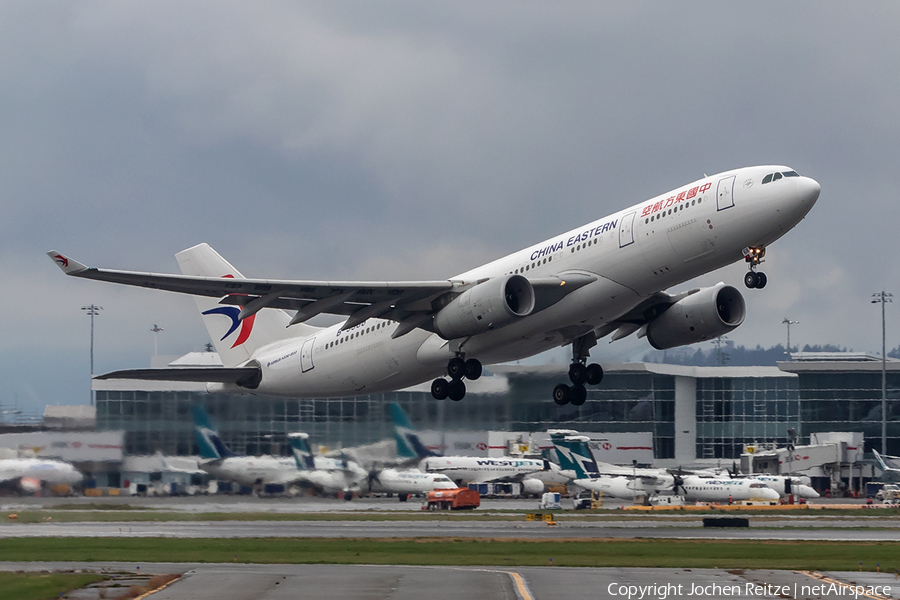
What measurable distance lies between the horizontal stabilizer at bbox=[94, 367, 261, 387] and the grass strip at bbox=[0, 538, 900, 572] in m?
5.80

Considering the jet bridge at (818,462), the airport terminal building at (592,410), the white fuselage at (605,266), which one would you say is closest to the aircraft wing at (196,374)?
the airport terminal building at (592,410)

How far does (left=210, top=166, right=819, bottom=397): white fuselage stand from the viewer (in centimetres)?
2994

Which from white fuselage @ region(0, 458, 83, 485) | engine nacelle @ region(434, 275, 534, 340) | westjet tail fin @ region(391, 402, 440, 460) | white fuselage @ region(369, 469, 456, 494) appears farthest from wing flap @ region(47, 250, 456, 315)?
white fuselage @ region(369, 469, 456, 494)

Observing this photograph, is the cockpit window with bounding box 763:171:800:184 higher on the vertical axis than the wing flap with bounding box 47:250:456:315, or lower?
higher

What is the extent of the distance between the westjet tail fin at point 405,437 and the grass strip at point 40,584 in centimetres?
2070

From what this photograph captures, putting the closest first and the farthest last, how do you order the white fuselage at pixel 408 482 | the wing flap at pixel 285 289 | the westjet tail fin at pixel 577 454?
the wing flap at pixel 285 289 → the white fuselage at pixel 408 482 → the westjet tail fin at pixel 577 454

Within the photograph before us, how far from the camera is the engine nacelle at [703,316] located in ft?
121

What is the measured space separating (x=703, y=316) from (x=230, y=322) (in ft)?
62.2

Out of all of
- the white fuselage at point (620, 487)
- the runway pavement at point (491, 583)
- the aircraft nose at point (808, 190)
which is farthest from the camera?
the white fuselage at point (620, 487)

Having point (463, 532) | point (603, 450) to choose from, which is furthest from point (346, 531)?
point (603, 450)

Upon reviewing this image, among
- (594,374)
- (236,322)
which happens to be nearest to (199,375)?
(236,322)

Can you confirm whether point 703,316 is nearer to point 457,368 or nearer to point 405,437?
point 457,368

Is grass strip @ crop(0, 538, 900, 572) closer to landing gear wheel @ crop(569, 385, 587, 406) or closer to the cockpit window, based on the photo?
landing gear wheel @ crop(569, 385, 587, 406)

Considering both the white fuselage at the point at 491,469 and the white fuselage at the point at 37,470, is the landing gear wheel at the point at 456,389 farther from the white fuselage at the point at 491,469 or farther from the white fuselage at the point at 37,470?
the white fuselage at the point at 491,469
